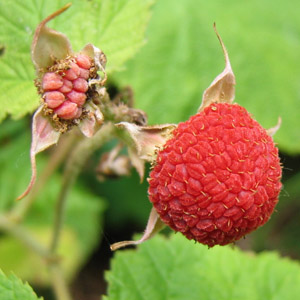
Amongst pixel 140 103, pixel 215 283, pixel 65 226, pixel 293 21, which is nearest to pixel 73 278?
pixel 65 226

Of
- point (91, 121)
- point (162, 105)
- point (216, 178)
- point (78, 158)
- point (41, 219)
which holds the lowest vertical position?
point (41, 219)

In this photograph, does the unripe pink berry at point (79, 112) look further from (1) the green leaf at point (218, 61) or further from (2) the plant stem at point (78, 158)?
(1) the green leaf at point (218, 61)

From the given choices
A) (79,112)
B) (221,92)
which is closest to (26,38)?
(79,112)

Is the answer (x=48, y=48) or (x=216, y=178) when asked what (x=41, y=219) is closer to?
(x=48, y=48)

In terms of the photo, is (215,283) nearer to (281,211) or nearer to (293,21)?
(293,21)

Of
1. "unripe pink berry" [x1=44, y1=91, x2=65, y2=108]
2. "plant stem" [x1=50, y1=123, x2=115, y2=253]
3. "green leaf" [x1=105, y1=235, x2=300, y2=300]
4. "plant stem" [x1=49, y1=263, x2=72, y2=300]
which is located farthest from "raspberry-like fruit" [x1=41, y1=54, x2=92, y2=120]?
"plant stem" [x1=49, y1=263, x2=72, y2=300]

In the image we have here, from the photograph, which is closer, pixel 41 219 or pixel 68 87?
pixel 68 87

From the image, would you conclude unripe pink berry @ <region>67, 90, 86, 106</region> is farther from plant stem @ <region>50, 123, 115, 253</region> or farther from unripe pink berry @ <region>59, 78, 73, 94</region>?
plant stem @ <region>50, 123, 115, 253</region>
